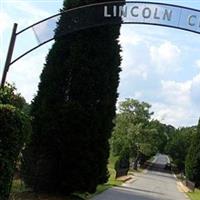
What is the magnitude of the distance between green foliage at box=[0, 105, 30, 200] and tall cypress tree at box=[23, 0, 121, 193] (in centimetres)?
704

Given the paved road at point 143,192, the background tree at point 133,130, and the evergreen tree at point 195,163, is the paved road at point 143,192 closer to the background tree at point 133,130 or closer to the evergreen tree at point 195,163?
the evergreen tree at point 195,163

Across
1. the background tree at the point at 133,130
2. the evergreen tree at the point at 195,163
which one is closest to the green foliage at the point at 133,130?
the background tree at the point at 133,130

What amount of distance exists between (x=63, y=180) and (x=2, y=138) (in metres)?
8.11

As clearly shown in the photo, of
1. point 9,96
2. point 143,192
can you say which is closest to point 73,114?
point 9,96

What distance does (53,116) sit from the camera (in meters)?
→ 17.8

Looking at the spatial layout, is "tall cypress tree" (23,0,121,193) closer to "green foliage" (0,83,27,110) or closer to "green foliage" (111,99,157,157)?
"green foliage" (0,83,27,110)

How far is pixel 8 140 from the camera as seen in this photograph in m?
10.3

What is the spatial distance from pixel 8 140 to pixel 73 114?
759 centimetres

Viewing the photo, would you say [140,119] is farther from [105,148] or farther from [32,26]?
[32,26]

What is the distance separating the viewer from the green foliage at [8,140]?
10234mm

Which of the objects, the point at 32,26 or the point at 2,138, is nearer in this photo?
the point at 2,138

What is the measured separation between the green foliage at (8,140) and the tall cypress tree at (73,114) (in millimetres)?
7044

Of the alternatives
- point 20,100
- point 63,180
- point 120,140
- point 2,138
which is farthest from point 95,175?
point 120,140

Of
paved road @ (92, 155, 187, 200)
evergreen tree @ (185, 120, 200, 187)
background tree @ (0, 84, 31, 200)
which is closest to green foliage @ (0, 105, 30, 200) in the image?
background tree @ (0, 84, 31, 200)
